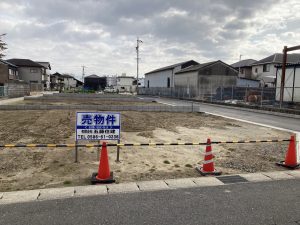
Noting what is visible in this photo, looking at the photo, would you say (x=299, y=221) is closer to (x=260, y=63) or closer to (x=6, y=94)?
(x=6, y=94)

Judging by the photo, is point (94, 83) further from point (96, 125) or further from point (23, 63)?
point (96, 125)

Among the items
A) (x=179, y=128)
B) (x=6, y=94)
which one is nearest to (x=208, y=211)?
(x=179, y=128)

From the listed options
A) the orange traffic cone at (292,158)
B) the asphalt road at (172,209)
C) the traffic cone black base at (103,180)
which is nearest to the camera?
the asphalt road at (172,209)

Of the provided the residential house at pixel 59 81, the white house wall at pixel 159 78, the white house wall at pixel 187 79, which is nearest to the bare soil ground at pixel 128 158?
the white house wall at pixel 187 79

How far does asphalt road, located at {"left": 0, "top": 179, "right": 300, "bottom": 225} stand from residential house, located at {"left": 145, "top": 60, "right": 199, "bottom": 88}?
48551mm

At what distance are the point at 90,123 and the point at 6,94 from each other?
27247 mm

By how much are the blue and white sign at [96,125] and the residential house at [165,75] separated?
47157mm

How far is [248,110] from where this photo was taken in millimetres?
21016

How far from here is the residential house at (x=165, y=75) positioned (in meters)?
52.2

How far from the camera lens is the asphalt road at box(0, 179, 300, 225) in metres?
3.52

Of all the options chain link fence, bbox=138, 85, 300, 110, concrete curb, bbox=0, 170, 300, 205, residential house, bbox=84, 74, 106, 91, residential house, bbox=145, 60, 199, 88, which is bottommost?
concrete curb, bbox=0, 170, 300, 205

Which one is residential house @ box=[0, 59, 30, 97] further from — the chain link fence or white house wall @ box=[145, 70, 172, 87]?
white house wall @ box=[145, 70, 172, 87]

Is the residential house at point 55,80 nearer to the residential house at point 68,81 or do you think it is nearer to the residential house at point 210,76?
the residential house at point 68,81

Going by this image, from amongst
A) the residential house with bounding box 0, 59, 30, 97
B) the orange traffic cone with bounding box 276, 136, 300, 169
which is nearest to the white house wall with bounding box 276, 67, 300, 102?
the orange traffic cone with bounding box 276, 136, 300, 169
